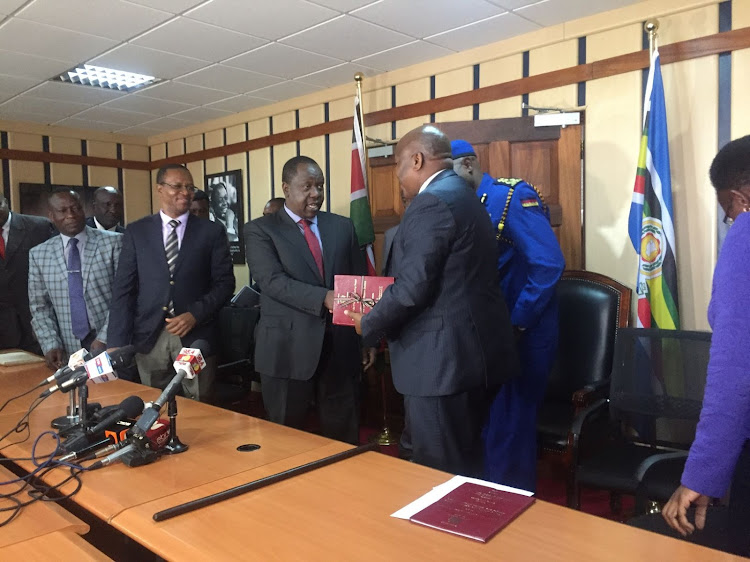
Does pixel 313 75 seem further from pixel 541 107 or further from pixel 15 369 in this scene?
pixel 15 369

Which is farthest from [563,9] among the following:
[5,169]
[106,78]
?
[5,169]

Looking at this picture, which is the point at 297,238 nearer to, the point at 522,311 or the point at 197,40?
the point at 522,311

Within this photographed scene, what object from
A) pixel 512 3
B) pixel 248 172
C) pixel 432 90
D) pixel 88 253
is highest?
pixel 512 3

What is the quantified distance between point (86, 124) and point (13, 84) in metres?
1.45

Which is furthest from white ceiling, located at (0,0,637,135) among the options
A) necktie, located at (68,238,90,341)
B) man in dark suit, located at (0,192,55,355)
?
necktie, located at (68,238,90,341)

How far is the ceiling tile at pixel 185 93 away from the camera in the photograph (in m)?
4.81

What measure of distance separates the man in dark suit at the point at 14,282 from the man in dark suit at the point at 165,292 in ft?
4.43

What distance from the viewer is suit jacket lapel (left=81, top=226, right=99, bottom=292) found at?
121 inches

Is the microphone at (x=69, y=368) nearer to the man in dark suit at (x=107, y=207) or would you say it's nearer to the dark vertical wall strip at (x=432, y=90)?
the dark vertical wall strip at (x=432, y=90)

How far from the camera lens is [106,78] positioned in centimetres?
464

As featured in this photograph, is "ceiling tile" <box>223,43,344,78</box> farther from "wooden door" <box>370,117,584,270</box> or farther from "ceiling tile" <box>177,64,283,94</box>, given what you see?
"wooden door" <box>370,117,584,270</box>

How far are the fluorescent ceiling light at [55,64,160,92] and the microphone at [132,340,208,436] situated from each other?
3528 mm

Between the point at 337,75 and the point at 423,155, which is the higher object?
the point at 337,75

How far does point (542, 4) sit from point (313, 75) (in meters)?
1.89
